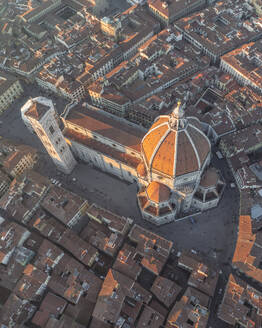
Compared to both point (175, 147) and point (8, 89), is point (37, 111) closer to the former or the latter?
point (175, 147)

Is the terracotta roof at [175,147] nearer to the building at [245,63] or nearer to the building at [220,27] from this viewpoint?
the building at [245,63]

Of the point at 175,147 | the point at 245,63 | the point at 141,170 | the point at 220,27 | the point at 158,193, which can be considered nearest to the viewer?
the point at 175,147

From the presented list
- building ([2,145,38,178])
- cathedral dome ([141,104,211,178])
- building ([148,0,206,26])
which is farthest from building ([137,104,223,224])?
building ([148,0,206,26])

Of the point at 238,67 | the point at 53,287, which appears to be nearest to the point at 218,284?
the point at 53,287

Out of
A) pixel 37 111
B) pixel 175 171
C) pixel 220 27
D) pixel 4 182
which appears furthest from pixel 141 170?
pixel 220 27

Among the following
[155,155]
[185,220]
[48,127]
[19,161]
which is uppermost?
[155,155]

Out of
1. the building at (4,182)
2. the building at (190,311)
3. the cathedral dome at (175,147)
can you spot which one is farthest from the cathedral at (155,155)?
the building at (190,311)

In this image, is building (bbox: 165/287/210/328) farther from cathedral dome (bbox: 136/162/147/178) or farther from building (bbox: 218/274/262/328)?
cathedral dome (bbox: 136/162/147/178)

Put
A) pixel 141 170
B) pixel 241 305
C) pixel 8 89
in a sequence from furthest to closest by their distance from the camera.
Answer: pixel 8 89 → pixel 141 170 → pixel 241 305
